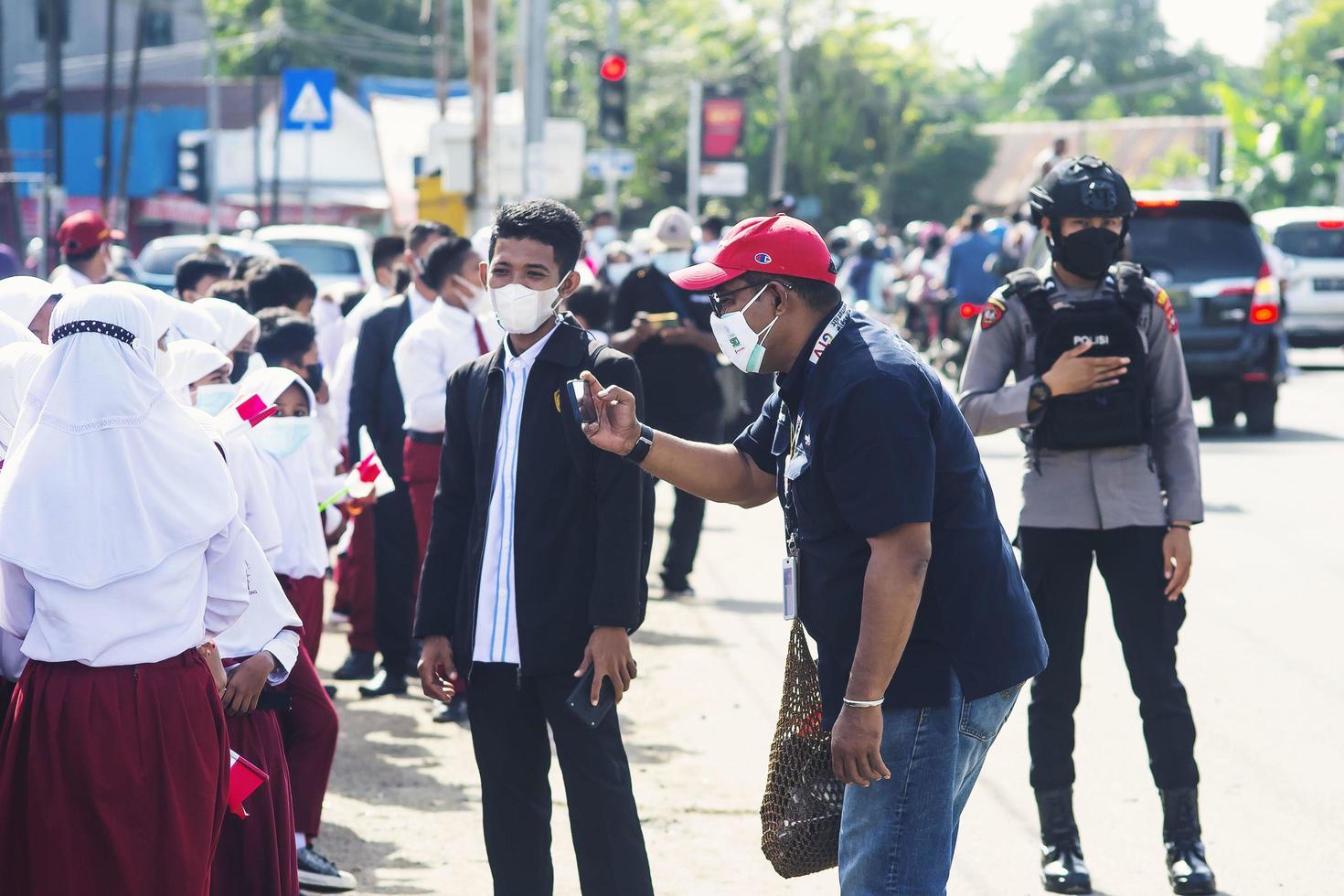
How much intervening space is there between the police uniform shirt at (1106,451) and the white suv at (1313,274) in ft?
65.5

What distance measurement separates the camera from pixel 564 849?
6211 millimetres

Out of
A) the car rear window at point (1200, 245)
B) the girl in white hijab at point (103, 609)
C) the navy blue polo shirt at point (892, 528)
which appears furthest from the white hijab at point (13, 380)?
the car rear window at point (1200, 245)

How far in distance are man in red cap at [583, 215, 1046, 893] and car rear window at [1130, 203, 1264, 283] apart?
12.3 metres

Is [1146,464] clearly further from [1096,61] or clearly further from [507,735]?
[1096,61]

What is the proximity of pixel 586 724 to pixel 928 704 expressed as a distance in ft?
3.54

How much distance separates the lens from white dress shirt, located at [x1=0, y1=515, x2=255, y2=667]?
3750 mm

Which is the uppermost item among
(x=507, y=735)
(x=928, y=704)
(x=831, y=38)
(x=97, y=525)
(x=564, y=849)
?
(x=831, y=38)

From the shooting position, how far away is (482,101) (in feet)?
58.6

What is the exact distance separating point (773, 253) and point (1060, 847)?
2.51 m

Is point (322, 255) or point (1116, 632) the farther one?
point (322, 255)

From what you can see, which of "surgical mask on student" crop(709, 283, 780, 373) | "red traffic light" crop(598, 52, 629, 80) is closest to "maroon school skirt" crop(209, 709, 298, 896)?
"surgical mask on student" crop(709, 283, 780, 373)

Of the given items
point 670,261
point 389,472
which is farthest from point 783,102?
point 389,472

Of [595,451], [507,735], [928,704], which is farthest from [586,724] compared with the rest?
[928,704]

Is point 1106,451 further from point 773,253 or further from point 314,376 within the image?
point 314,376
